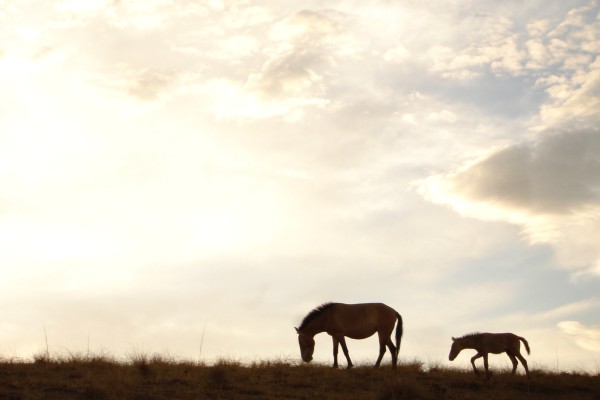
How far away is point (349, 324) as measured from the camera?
22375 mm

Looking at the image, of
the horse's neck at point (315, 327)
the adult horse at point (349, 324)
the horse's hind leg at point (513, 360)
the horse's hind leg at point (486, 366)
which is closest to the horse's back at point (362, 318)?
the adult horse at point (349, 324)

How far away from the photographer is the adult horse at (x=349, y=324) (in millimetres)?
22266

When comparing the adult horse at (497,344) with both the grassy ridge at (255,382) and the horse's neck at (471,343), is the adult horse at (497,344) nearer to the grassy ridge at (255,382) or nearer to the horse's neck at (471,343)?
the horse's neck at (471,343)

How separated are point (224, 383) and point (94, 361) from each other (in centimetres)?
423

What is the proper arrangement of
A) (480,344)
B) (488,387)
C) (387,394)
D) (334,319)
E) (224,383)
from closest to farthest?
(387,394) → (224,383) → (488,387) → (480,344) → (334,319)

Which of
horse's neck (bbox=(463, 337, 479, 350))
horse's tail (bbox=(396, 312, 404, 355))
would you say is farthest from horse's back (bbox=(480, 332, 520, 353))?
horse's tail (bbox=(396, 312, 404, 355))

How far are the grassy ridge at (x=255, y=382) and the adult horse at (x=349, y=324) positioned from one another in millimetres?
2211

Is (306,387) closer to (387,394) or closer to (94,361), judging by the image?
(387,394)

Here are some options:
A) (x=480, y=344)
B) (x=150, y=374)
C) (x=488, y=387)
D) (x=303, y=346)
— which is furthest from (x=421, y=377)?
(x=150, y=374)

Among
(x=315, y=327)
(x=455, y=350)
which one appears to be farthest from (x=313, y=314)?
(x=455, y=350)

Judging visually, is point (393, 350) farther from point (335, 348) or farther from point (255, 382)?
point (255, 382)

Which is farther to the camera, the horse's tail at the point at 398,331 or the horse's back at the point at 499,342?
the horse's tail at the point at 398,331

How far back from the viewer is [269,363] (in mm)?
19469

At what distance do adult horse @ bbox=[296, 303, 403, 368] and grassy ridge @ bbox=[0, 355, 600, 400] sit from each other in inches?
87.0
